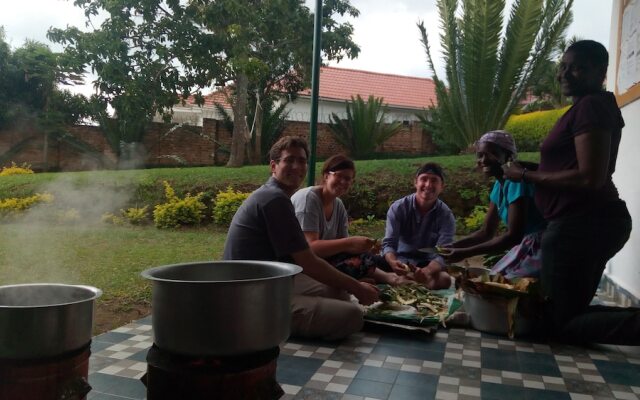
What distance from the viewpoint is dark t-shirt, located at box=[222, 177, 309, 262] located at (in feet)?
7.08

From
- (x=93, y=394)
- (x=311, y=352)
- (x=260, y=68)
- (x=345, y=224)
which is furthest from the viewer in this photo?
(x=260, y=68)

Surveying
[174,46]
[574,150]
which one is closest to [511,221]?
[574,150]

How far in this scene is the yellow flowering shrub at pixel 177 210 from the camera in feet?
22.0

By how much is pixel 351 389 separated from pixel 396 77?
56.0 ft

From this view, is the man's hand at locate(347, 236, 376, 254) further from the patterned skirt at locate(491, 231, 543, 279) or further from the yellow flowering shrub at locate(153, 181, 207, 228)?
the yellow flowering shrub at locate(153, 181, 207, 228)

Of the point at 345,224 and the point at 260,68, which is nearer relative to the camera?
the point at 345,224

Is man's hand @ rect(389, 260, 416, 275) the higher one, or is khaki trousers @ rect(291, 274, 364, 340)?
man's hand @ rect(389, 260, 416, 275)

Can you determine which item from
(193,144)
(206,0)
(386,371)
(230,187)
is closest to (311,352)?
(386,371)

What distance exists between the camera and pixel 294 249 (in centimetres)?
216

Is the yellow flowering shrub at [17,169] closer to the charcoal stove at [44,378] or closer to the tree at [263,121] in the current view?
the charcoal stove at [44,378]

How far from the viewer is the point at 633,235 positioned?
346 centimetres

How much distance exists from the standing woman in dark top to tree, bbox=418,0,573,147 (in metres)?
5.39

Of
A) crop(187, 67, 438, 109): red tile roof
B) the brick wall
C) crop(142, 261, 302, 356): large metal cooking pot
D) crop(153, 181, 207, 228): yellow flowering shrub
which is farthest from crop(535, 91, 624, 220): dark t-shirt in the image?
crop(187, 67, 438, 109): red tile roof

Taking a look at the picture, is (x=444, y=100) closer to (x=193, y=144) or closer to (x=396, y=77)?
(x=193, y=144)
